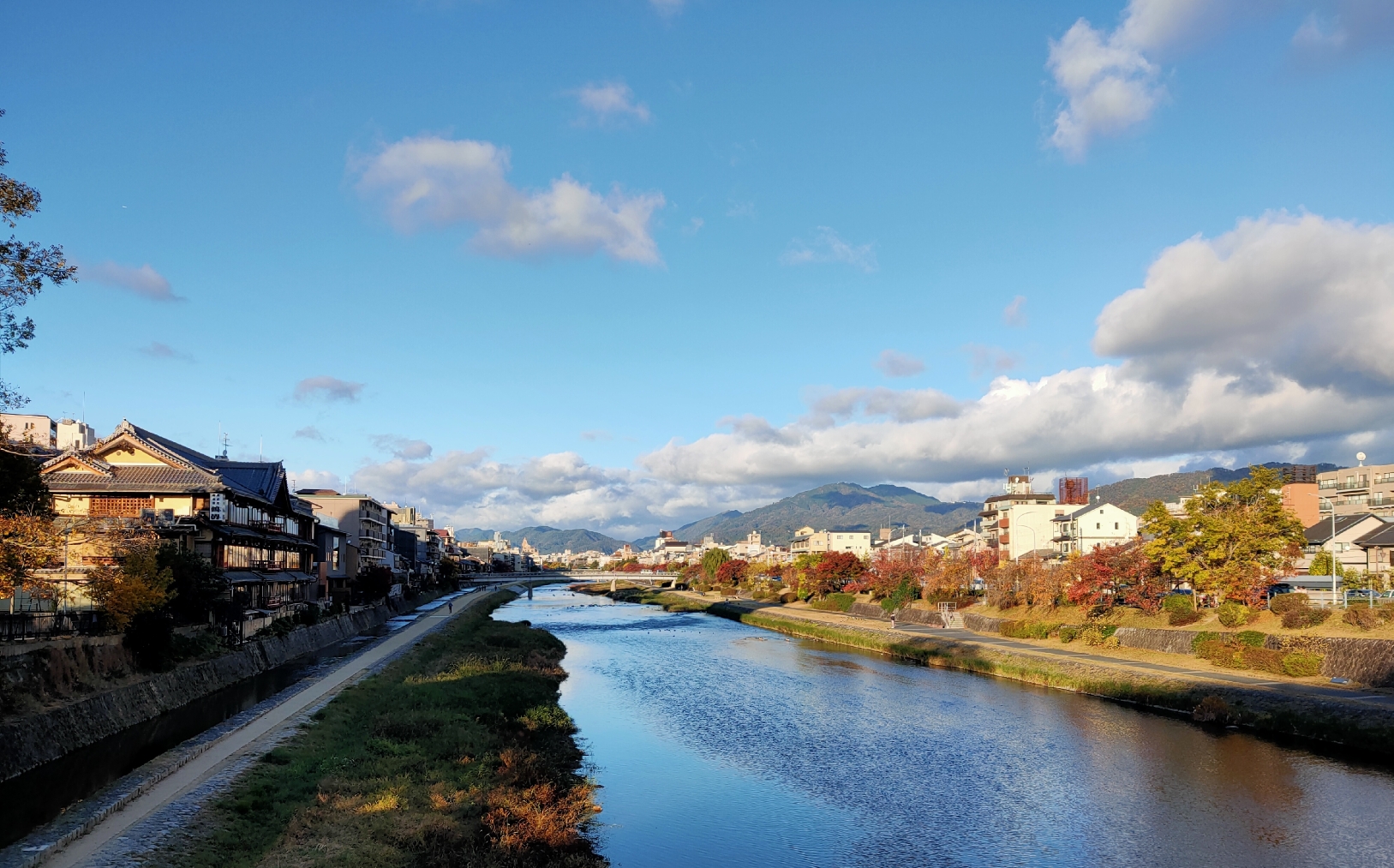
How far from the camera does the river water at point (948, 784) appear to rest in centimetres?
1908

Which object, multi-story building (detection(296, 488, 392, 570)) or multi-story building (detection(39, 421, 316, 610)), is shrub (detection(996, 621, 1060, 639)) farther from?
multi-story building (detection(296, 488, 392, 570))

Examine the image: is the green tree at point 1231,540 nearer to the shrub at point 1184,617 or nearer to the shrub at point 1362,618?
the shrub at point 1184,617

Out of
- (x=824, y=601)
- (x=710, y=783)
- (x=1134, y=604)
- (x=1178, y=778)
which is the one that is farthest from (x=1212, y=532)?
(x=824, y=601)

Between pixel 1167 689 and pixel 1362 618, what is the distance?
8.41m

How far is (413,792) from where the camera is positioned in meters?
19.2

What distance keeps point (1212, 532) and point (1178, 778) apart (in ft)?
80.4

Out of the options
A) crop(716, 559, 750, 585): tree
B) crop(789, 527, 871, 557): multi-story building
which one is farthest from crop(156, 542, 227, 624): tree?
crop(789, 527, 871, 557): multi-story building

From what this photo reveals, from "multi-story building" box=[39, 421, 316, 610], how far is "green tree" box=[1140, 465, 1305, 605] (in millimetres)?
48141

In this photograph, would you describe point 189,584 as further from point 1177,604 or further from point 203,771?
point 1177,604

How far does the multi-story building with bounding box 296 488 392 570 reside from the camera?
302 feet

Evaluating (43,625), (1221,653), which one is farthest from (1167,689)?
(43,625)

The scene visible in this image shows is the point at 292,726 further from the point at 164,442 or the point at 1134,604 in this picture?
the point at 1134,604

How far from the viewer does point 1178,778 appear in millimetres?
24375

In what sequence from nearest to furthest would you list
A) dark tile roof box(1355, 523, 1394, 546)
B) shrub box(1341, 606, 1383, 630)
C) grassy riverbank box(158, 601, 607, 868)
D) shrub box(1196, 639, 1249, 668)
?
grassy riverbank box(158, 601, 607, 868), shrub box(1341, 606, 1383, 630), shrub box(1196, 639, 1249, 668), dark tile roof box(1355, 523, 1394, 546)
